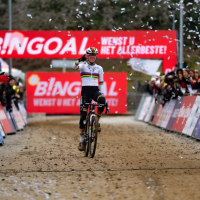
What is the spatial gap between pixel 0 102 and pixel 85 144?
20.5 feet

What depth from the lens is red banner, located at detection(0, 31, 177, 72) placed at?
22.0m

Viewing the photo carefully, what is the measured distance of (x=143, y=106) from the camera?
993 inches

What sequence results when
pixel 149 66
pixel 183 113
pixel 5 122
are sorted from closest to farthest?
pixel 183 113 < pixel 5 122 < pixel 149 66

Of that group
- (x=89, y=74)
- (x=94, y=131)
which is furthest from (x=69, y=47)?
(x=94, y=131)

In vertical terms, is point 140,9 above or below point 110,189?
above

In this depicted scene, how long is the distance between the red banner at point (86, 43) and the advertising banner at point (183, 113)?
6899 mm

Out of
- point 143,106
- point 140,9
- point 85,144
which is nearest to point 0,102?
point 85,144

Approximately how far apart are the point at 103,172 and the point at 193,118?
6.67m

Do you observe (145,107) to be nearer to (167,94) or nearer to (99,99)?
(167,94)

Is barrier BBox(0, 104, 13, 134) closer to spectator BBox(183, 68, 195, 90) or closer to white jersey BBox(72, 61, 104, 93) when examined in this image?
white jersey BBox(72, 61, 104, 93)

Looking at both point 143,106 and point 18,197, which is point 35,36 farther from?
point 18,197

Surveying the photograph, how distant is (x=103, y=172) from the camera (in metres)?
7.45

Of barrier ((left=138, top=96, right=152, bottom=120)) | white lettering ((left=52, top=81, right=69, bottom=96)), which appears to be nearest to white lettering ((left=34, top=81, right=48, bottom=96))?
white lettering ((left=52, top=81, right=69, bottom=96))

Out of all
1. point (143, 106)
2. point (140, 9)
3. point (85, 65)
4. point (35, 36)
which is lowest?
point (143, 106)
